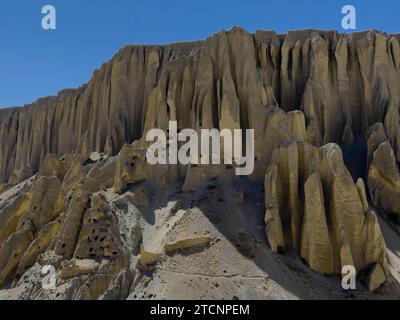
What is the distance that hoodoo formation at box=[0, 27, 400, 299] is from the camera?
93.1 feet

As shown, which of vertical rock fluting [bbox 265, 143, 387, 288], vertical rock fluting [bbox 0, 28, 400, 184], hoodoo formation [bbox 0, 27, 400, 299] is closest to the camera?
hoodoo formation [bbox 0, 27, 400, 299]

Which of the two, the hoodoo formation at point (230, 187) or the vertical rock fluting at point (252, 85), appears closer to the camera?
the hoodoo formation at point (230, 187)

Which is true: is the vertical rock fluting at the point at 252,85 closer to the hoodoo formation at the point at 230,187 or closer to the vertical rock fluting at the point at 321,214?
the hoodoo formation at the point at 230,187

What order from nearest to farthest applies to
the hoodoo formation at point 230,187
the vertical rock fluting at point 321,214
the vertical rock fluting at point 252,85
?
the hoodoo formation at point 230,187, the vertical rock fluting at point 321,214, the vertical rock fluting at point 252,85

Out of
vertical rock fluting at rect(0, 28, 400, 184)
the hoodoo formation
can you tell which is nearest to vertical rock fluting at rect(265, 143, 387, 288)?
the hoodoo formation

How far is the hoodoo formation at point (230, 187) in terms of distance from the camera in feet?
93.1

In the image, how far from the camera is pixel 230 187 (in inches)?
→ 1332

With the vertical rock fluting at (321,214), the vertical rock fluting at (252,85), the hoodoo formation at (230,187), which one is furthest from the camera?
the vertical rock fluting at (252,85)

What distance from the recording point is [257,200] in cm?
3297

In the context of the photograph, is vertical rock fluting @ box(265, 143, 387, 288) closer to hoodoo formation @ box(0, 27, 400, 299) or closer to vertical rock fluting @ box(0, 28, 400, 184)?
hoodoo formation @ box(0, 27, 400, 299)

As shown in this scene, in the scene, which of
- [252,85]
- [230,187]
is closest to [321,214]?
[230,187]

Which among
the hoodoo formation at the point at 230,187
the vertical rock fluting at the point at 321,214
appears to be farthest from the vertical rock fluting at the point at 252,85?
the vertical rock fluting at the point at 321,214
